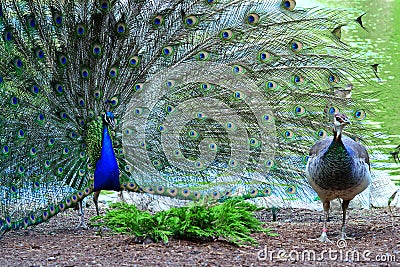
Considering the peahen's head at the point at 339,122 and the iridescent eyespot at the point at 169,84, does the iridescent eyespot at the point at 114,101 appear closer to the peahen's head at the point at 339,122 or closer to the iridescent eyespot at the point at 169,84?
the iridescent eyespot at the point at 169,84

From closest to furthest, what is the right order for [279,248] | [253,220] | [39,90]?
[279,248], [253,220], [39,90]

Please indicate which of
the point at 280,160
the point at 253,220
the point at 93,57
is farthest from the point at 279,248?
the point at 93,57

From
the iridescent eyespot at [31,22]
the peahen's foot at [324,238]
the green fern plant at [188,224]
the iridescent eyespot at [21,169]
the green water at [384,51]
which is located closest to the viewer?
the green fern plant at [188,224]

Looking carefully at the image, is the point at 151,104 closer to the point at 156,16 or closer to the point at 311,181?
the point at 156,16

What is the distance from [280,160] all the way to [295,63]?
3.50 feet

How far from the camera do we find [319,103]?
7.50 m

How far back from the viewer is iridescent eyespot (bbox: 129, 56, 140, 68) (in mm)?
7516

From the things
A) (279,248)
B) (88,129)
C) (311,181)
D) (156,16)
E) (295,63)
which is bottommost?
(279,248)

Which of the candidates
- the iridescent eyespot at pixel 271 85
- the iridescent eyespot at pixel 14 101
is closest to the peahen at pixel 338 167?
the iridescent eyespot at pixel 271 85

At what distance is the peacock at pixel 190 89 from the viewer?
7.30 m

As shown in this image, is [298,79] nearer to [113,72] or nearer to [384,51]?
[113,72]

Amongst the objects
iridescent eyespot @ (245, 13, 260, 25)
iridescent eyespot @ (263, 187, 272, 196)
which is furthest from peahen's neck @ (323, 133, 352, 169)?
iridescent eyespot @ (245, 13, 260, 25)

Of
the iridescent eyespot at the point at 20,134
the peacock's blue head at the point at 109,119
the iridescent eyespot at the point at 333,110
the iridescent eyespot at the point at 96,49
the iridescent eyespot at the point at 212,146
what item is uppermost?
the iridescent eyespot at the point at 96,49

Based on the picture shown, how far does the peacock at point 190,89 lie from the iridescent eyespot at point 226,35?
11 millimetres
